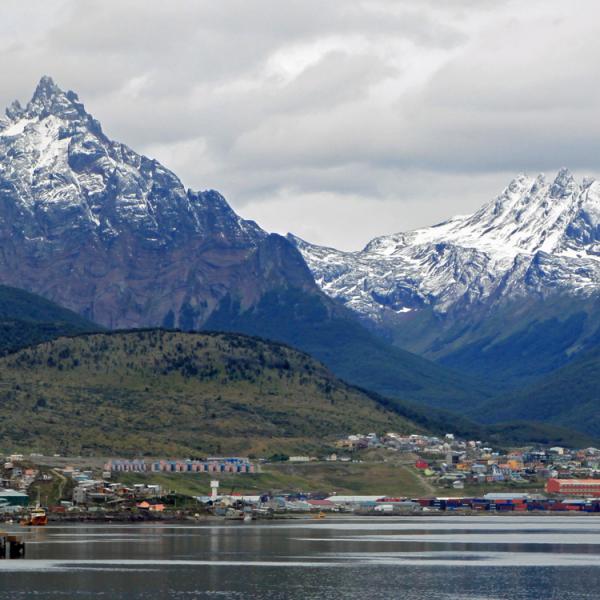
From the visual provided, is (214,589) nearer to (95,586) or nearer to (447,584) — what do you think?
(95,586)

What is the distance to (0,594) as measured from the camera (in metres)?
181

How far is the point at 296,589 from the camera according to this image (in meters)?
188

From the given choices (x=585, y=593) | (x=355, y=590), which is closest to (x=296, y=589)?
(x=355, y=590)

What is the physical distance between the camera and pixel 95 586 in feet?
622

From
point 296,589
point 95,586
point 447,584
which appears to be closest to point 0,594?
point 95,586

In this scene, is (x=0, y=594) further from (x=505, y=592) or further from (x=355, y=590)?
(x=505, y=592)

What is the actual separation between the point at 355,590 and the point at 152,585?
2172cm

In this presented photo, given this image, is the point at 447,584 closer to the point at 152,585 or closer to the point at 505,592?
the point at 505,592

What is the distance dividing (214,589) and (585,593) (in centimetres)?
3866

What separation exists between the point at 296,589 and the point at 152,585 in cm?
1565

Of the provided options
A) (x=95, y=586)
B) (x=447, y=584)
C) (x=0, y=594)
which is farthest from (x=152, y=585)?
(x=447, y=584)

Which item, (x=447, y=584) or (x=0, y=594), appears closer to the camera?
(x=0, y=594)

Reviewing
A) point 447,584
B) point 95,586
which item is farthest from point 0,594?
point 447,584

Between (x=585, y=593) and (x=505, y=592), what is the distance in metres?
8.25
